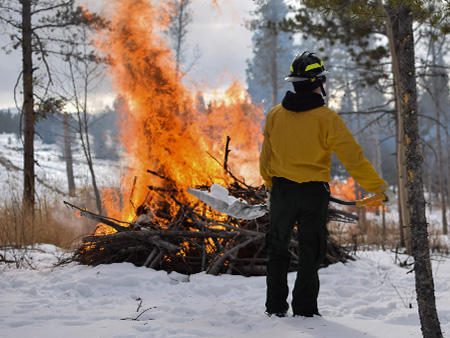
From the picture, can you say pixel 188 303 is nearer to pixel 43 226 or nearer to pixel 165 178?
pixel 165 178

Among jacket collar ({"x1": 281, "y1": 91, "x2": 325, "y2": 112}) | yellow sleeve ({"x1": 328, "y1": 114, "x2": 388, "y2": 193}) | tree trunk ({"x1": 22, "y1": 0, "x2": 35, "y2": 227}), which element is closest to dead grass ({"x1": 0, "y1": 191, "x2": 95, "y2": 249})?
tree trunk ({"x1": 22, "y1": 0, "x2": 35, "y2": 227})

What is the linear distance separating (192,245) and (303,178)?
2.86 m

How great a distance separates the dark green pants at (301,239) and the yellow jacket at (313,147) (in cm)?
12

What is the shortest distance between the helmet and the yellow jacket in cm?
23

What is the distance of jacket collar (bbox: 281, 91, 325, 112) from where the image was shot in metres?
3.50

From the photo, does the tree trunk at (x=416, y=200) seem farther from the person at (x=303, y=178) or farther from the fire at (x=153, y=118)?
the fire at (x=153, y=118)

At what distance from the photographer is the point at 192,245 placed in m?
5.92

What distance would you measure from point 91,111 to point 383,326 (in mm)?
13829

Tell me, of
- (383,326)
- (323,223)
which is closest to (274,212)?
(323,223)

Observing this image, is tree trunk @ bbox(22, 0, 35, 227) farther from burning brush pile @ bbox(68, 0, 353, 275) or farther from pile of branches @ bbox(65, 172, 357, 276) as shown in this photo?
pile of branches @ bbox(65, 172, 357, 276)

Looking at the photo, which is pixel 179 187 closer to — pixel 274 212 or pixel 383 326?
pixel 274 212

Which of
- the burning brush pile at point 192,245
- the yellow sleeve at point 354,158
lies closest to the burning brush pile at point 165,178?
the burning brush pile at point 192,245

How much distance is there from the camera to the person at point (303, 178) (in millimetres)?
3480

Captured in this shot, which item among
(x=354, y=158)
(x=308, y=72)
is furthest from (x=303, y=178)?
(x=308, y=72)
